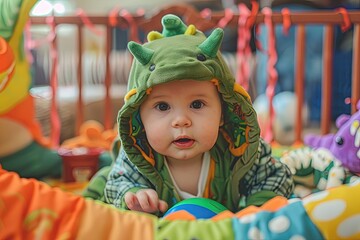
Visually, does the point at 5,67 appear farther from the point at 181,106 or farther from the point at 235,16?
the point at 235,16

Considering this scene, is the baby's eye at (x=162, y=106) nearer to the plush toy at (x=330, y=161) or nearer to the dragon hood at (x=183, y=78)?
the dragon hood at (x=183, y=78)

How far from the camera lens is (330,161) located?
3.64 feet

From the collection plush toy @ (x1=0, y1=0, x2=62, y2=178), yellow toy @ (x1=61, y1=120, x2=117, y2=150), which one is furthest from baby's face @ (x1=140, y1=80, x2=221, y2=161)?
yellow toy @ (x1=61, y1=120, x2=117, y2=150)

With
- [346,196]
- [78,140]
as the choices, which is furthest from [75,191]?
[346,196]

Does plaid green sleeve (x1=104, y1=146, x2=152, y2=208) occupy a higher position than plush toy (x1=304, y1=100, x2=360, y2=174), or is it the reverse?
plush toy (x1=304, y1=100, x2=360, y2=174)

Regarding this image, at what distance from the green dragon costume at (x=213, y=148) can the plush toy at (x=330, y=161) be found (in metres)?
0.14

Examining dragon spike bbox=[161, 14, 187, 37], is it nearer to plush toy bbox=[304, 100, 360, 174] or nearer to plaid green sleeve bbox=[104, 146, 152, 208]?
plaid green sleeve bbox=[104, 146, 152, 208]

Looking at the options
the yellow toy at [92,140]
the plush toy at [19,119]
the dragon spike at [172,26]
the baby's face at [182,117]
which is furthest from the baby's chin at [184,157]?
the yellow toy at [92,140]

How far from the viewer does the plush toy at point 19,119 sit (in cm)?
119

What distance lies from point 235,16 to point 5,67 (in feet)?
2.40

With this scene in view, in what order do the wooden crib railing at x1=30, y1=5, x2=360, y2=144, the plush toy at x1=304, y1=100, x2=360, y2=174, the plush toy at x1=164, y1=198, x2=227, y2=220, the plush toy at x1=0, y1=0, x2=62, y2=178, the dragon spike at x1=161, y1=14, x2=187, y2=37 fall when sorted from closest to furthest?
the plush toy at x1=164, y1=198, x2=227, y2=220
the dragon spike at x1=161, y1=14, x2=187, y2=37
the plush toy at x1=304, y1=100, x2=360, y2=174
the plush toy at x1=0, y1=0, x2=62, y2=178
the wooden crib railing at x1=30, y1=5, x2=360, y2=144

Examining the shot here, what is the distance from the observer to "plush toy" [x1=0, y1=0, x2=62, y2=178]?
1.19 meters

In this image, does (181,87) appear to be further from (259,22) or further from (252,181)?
(259,22)

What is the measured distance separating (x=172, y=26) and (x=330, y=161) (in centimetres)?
43
